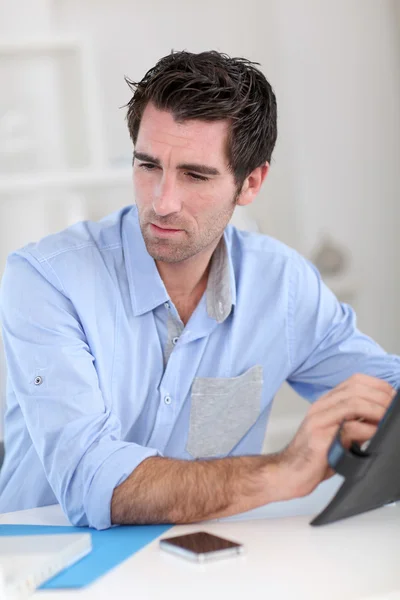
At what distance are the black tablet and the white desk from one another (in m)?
0.03

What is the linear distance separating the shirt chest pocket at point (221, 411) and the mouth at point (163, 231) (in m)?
0.30

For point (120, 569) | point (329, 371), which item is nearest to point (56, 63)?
point (329, 371)

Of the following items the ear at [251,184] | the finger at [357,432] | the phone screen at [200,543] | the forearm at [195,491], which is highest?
the ear at [251,184]

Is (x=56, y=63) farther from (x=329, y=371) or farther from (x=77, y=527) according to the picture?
(x=77, y=527)

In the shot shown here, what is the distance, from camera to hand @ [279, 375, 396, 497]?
1.33 meters

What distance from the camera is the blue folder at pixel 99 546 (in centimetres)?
105

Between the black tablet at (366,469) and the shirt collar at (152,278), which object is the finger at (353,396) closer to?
the black tablet at (366,469)

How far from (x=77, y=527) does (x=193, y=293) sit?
25.3 inches

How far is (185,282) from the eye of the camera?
6.08 ft

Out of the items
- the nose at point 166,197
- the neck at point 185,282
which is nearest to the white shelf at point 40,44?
the neck at point 185,282

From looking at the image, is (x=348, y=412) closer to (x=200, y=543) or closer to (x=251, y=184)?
(x=200, y=543)

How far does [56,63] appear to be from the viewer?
2.93 meters

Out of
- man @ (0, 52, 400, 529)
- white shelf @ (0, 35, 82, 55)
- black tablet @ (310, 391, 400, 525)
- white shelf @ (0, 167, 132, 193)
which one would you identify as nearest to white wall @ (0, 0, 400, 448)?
white shelf @ (0, 167, 132, 193)

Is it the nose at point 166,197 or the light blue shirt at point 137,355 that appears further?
the nose at point 166,197
